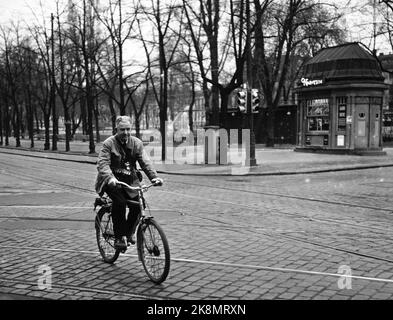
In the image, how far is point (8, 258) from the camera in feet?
20.9

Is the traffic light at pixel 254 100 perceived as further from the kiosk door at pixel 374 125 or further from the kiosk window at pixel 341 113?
the kiosk door at pixel 374 125

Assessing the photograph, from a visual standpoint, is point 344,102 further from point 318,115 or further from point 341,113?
point 318,115

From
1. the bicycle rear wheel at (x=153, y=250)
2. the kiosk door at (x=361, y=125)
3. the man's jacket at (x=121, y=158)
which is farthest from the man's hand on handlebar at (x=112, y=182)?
the kiosk door at (x=361, y=125)

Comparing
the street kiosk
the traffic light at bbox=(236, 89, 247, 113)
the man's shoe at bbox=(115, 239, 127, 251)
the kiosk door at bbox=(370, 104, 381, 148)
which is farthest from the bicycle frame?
the kiosk door at bbox=(370, 104, 381, 148)

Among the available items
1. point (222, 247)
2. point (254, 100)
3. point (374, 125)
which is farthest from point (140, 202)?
point (374, 125)

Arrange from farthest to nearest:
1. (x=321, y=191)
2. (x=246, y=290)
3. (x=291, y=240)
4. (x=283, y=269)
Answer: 1. (x=321, y=191)
2. (x=291, y=240)
3. (x=283, y=269)
4. (x=246, y=290)

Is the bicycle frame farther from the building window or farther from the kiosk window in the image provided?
the building window

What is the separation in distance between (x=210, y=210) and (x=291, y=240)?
9.79ft

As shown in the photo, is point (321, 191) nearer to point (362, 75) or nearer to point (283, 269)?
point (283, 269)

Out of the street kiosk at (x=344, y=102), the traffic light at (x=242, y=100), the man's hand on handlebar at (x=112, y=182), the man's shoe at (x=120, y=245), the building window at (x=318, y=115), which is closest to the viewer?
the man's hand on handlebar at (x=112, y=182)

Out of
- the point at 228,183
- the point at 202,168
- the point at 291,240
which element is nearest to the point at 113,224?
the point at 291,240

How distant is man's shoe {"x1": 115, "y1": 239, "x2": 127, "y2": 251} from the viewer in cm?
571

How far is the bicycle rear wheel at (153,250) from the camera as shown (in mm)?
5039

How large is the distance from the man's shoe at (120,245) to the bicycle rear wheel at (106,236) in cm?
15
